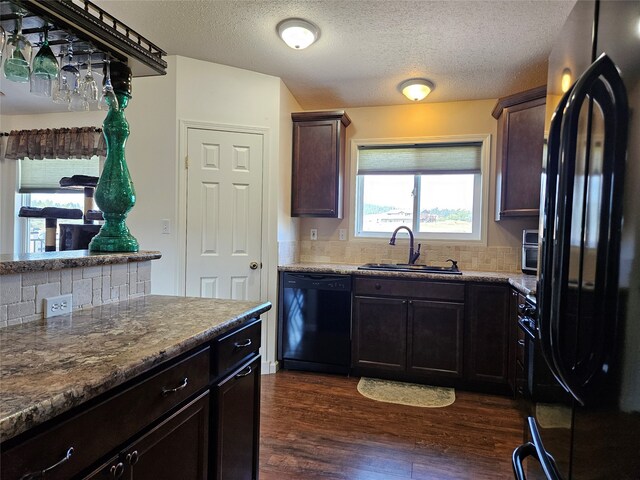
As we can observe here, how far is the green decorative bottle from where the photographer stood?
1.57 meters

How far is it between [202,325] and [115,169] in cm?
87

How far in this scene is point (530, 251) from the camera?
2.91 meters

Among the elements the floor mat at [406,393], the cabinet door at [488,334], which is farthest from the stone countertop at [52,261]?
the cabinet door at [488,334]

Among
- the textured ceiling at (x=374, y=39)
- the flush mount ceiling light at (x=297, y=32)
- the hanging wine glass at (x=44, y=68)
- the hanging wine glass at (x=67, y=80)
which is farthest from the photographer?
the flush mount ceiling light at (x=297, y=32)

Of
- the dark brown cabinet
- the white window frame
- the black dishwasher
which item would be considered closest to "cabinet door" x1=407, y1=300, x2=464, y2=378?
the dark brown cabinet

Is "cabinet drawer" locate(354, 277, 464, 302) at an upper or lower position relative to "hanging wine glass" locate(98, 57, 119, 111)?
lower

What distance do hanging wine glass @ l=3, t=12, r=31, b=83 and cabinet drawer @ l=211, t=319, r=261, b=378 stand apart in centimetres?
116

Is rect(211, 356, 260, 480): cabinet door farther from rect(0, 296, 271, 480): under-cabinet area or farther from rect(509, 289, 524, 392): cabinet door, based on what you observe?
rect(509, 289, 524, 392): cabinet door

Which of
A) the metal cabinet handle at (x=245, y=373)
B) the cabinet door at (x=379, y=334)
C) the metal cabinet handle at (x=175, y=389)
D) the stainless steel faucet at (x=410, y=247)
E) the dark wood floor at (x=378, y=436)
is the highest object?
the stainless steel faucet at (x=410, y=247)

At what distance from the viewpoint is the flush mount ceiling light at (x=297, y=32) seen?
2275 millimetres

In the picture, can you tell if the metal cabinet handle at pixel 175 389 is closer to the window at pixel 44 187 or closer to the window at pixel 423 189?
the window at pixel 423 189

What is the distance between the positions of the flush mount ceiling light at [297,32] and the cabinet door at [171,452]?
2147 mm

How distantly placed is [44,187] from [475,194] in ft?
14.9

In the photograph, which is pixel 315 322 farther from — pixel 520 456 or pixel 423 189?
pixel 520 456
